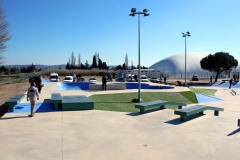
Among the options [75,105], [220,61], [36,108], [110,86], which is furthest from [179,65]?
[36,108]

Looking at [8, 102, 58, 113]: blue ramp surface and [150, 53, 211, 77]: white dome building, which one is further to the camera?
[150, 53, 211, 77]: white dome building

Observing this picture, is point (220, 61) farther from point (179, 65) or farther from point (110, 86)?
point (179, 65)

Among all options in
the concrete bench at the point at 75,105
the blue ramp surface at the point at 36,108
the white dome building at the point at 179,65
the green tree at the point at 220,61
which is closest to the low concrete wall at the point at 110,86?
the blue ramp surface at the point at 36,108

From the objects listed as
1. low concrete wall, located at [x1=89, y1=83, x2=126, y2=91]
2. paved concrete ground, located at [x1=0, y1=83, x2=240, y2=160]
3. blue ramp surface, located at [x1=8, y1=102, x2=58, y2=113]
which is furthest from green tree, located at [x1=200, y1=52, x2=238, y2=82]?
blue ramp surface, located at [x1=8, y1=102, x2=58, y2=113]

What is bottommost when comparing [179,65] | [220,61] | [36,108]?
[36,108]

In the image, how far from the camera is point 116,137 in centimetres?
813

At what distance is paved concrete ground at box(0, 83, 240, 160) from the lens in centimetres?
662

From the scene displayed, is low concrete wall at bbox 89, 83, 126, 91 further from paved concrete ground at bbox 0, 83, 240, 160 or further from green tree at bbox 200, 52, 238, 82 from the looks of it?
green tree at bbox 200, 52, 238, 82

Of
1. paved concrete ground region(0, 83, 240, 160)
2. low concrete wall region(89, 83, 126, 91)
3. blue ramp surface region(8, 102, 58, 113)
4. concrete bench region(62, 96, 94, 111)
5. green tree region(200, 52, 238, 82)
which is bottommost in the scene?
paved concrete ground region(0, 83, 240, 160)

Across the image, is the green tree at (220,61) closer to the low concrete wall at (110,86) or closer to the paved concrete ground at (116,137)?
the low concrete wall at (110,86)

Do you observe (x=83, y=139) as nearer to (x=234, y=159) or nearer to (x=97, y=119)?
(x=97, y=119)

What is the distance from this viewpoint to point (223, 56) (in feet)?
190

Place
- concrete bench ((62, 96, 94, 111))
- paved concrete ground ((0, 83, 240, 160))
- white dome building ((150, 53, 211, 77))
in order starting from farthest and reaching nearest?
1. white dome building ((150, 53, 211, 77))
2. concrete bench ((62, 96, 94, 111))
3. paved concrete ground ((0, 83, 240, 160))

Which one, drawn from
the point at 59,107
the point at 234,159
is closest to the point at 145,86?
the point at 59,107
